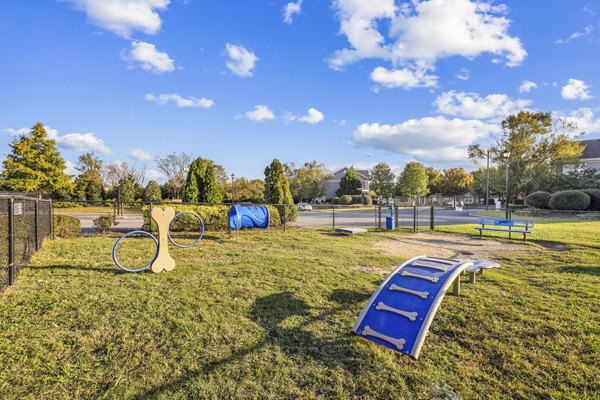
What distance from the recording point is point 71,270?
18.3 feet

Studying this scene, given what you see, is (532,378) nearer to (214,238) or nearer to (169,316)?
(169,316)

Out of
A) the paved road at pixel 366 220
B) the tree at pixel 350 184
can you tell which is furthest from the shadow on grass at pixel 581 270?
the tree at pixel 350 184

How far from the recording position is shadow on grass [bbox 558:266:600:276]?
6.34 metres

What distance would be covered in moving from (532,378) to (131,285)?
5.00 meters

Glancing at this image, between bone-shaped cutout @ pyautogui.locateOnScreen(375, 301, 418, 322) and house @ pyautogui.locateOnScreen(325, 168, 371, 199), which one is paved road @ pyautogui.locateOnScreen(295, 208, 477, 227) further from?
house @ pyautogui.locateOnScreen(325, 168, 371, 199)

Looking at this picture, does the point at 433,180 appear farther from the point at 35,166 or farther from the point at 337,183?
the point at 35,166

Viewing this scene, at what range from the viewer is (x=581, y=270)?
6516 mm

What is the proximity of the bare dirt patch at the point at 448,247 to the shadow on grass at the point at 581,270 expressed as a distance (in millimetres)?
1417

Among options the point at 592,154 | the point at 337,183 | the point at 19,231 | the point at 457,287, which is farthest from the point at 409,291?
the point at 337,183

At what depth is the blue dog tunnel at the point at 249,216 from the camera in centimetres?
1098

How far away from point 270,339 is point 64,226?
10.5 m

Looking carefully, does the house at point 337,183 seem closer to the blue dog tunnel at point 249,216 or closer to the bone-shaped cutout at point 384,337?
the blue dog tunnel at point 249,216

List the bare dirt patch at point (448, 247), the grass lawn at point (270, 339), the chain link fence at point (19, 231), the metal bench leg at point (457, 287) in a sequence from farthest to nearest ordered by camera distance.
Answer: the bare dirt patch at point (448, 247) < the chain link fence at point (19, 231) < the metal bench leg at point (457, 287) < the grass lawn at point (270, 339)

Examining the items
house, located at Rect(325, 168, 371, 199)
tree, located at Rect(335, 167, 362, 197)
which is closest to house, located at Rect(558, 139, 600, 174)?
tree, located at Rect(335, 167, 362, 197)
